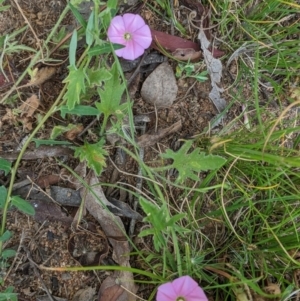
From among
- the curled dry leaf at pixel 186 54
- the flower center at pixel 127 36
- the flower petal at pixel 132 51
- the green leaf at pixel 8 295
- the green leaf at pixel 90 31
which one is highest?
the green leaf at pixel 90 31

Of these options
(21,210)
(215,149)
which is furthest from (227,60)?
(21,210)

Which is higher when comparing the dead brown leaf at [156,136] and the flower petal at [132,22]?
the flower petal at [132,22]

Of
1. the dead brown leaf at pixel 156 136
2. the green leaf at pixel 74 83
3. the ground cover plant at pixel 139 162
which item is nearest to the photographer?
the green leaf at pixel 74 83

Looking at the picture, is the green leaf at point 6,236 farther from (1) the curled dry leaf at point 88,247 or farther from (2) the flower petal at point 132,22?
(2) the flower petal at point 132,22

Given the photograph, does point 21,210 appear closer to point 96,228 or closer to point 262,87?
point 96,228

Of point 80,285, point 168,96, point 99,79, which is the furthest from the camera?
point 168,96

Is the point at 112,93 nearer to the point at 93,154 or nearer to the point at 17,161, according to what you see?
the point at 93,154

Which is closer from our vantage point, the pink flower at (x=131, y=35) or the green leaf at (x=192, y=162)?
the green leaf at (x=192, y=162)

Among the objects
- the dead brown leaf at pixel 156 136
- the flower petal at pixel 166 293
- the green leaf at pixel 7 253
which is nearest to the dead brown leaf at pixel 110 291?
the flower petal at pixel 166 293
